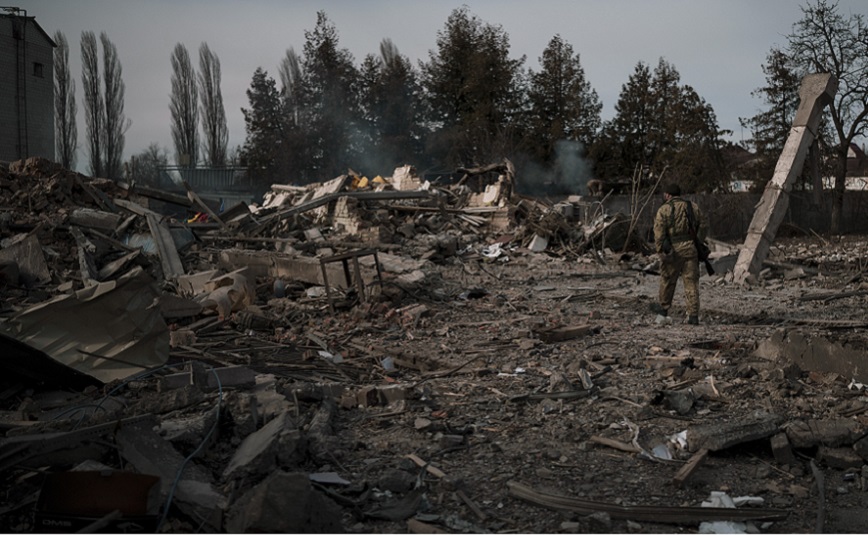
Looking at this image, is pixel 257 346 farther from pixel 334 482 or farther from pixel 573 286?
pixel 573 286

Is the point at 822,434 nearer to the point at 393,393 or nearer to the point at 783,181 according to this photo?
the point at 393,393

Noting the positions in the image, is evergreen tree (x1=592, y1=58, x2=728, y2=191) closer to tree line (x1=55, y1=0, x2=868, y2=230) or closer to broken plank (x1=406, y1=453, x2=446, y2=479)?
tree line (x1=55, y1=0, x2=868, y2=230)

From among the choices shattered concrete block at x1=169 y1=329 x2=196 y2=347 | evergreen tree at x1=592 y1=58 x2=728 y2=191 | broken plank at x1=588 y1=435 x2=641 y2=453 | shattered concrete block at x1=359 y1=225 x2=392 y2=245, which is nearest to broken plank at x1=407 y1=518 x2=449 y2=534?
broken plank at x1=588 y1=435 x2=641 y2=453

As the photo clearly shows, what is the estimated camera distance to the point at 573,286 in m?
14.0

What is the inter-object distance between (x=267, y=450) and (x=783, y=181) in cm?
1220

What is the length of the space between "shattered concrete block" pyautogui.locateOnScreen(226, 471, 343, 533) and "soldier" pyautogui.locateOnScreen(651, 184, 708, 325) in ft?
22.7

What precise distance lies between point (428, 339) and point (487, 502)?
508cm

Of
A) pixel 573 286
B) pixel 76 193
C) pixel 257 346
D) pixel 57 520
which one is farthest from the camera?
pixel 76 193

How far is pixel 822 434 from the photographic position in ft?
16.4

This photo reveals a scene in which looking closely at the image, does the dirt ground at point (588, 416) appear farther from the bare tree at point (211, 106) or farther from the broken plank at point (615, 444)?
the bare tree at point (211, 106)

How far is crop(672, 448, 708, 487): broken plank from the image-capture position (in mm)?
4523

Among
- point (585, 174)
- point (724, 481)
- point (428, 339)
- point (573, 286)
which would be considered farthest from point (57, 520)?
point (585, 174)

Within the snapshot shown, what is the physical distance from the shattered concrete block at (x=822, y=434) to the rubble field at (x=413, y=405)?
15mm

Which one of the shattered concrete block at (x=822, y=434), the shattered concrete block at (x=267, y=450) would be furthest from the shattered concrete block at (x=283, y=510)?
the shattered concrete block at (x=822, y=434)
